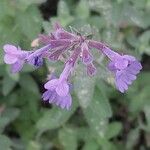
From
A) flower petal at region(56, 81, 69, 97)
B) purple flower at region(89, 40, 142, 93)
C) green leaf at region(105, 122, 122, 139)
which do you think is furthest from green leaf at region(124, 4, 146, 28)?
flower petal at region(56, 81, 69, 97)

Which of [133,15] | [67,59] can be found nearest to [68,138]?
[133,15]

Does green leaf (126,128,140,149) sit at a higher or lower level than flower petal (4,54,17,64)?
lower

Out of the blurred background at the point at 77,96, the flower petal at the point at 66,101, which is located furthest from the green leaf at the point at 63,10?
the flower petal at the point at 66,101

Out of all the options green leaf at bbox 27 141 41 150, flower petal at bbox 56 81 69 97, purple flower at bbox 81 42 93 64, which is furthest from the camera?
green leaf at bbox 27 141 41 150

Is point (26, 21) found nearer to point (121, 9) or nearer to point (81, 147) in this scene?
point (121, 9)

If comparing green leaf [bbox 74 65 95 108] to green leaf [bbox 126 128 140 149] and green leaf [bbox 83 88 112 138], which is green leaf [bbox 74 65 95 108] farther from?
green leaf [bbox 126 128 140 149]

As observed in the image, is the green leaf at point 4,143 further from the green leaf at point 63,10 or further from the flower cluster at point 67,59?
Answer: the green leaf at point 63,10
